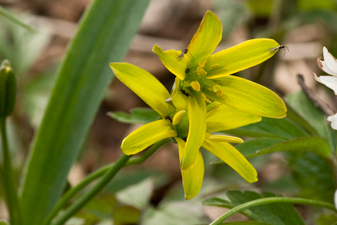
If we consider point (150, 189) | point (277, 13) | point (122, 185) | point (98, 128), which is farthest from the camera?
point (98, 128)

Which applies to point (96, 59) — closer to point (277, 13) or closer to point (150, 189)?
point (150, 189)

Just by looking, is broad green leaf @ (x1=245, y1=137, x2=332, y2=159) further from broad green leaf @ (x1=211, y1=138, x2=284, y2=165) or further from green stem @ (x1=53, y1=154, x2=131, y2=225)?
green stem @ (x1=53, y1=154, x2=131, y2=225)

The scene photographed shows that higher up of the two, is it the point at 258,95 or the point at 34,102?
the point at 258,95

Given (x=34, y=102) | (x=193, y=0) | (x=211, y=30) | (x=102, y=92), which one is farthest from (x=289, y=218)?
(x=193, y=0)

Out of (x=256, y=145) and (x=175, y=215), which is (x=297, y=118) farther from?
(x=175, y=215)

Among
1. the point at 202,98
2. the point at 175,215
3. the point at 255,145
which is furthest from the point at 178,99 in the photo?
the point at 175,215

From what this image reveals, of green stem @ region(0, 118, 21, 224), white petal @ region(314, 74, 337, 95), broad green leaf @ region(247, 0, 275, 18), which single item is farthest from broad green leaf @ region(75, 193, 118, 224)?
broad green leaf @ region(247, 0, 275, 18)
